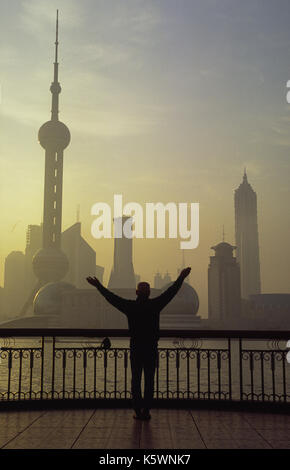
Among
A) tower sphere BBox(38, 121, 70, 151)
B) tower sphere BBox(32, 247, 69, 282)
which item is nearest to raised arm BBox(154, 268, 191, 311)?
tower sphere BBox(32, 247, 69, 282)

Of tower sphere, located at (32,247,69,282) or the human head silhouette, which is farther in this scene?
tower sphere, located at (32,247,69,282)

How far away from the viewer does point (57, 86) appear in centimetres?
17088

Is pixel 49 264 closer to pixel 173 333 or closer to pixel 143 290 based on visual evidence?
pixel 173 333

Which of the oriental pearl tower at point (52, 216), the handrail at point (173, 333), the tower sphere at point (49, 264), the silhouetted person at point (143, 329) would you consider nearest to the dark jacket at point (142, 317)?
the silhouetted person at point (143, 329)

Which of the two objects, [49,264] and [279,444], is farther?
[49,264]

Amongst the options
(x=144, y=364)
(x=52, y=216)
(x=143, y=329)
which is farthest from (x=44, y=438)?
(x=52, y=216)

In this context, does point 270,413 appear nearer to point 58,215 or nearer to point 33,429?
point 33,429

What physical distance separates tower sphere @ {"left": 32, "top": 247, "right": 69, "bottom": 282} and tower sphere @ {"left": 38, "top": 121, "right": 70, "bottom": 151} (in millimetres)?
34925

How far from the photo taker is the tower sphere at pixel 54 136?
16312cm

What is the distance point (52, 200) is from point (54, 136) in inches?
905

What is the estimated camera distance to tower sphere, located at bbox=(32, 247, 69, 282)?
159 metres

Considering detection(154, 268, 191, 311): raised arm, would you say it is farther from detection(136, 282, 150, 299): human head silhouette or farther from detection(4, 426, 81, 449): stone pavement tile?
detection(4, 426, 81, 449): stone pavement tile

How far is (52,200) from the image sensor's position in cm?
15562

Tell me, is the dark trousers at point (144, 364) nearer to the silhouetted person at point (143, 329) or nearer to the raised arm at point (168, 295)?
the silhouetted person at point (143, 329)
